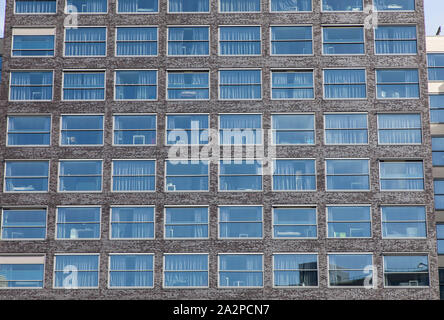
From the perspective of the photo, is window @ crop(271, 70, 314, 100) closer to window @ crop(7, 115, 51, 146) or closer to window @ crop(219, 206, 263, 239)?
window @ crop(219, 206, 263, 239)

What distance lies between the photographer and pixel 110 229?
2227 inches

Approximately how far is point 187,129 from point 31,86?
1135cm

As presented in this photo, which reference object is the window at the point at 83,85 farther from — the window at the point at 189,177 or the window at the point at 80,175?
the window at the point at 189,177

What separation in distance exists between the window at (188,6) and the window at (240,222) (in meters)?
14.2

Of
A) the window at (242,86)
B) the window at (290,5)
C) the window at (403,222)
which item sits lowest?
the window at (403,222)

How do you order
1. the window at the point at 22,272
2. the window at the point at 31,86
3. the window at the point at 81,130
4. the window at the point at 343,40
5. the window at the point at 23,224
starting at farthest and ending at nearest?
the window at the point at 343,40, the window at the point at 31,86, the window at the point at 81,130, the window at the point at 23,224, the window at the point at 22,272

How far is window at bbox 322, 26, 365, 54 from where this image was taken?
5891cm

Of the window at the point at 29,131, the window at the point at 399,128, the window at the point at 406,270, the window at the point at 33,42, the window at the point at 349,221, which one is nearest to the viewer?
the window at the point at 406,270

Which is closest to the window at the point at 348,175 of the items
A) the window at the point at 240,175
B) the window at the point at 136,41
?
the window at the point at 240,175

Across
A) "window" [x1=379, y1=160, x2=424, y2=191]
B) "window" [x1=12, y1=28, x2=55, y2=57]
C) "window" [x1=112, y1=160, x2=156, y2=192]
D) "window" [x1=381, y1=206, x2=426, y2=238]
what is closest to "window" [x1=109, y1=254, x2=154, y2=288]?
"window" [x1=112, y1=160, x2=156, y2=192]

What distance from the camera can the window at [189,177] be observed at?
57.0m

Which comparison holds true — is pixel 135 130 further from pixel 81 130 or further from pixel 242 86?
pixel 242 86
